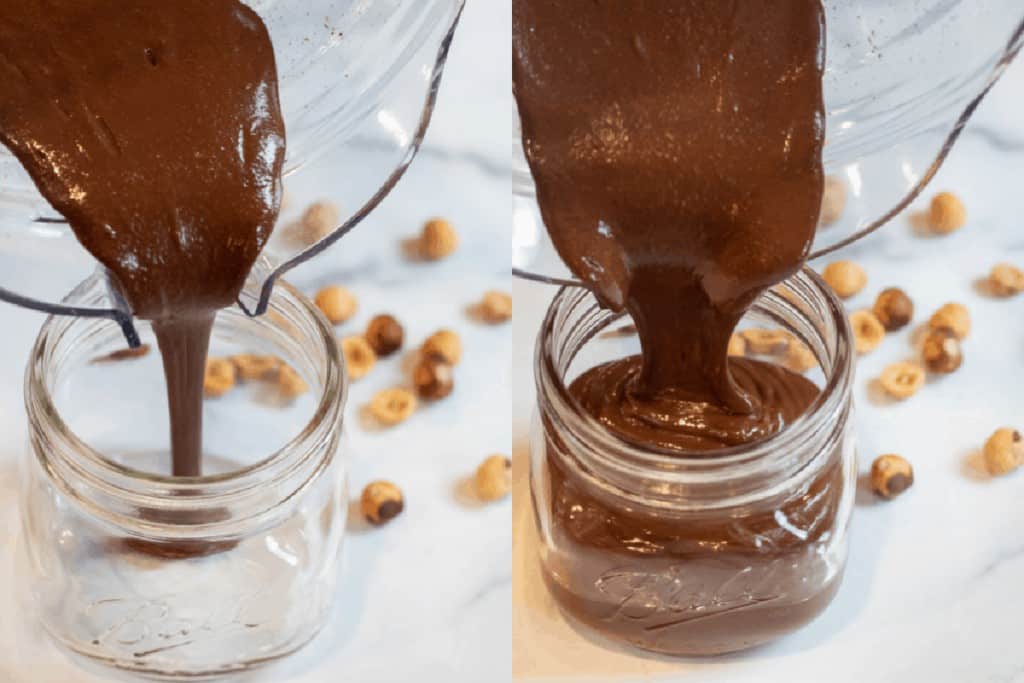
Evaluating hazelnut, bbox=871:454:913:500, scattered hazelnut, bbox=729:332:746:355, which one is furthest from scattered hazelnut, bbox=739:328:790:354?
hazelnut, bbox=871:454:913:500

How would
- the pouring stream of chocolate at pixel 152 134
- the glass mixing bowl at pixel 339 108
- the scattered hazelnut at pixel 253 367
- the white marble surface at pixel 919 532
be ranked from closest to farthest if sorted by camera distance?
the pouring stream of chocolate at pixel 152 134
the glass mixing bowl at pixel 339 108
the white marble surface at pixel 919 532
the scattered hazelnut at pixel 253 367

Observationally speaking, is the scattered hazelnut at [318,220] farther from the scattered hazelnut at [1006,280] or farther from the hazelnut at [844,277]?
the scattered hazelnut at [1006,280]

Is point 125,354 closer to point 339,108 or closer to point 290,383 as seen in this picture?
point 290,383

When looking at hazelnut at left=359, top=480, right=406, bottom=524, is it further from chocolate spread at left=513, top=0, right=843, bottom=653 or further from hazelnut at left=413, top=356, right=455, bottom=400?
chocolate spread at left=513, top=0, right=843, bottom=653

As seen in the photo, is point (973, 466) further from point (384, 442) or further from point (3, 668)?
point (3, 668)

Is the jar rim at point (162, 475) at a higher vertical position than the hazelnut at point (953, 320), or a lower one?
higher

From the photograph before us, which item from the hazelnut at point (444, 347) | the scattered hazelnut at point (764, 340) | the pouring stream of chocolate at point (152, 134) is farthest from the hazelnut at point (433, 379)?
the pouring stream of chocolate at point (152, 134)

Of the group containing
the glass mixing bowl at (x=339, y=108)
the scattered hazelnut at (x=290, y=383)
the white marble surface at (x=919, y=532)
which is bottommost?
the white marble surface at (x=919, y=532)
